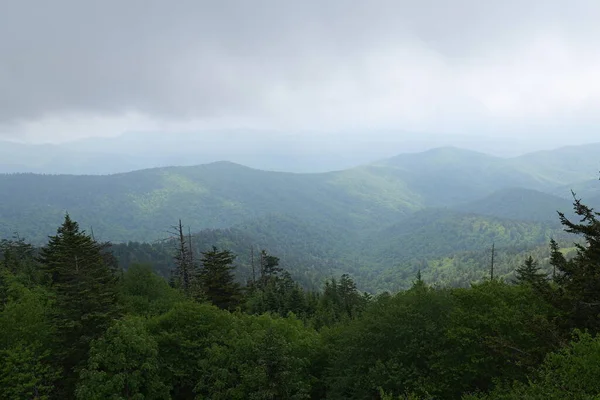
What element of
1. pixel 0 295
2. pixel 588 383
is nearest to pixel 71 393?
pixel 0 295

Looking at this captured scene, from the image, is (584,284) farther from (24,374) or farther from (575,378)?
(24,374)

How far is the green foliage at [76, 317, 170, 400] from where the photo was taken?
66.9 feet

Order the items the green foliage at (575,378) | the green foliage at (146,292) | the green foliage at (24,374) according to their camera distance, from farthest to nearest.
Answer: the green foliage at (146,292) < the green foliage at (24,374) < the green foliage at (575,378)

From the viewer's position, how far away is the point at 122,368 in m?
21.9

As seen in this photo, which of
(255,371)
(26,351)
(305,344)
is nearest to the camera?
(255,371)

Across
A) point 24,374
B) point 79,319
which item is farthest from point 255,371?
point 24,374

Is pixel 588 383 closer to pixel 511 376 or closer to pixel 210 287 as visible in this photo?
pixel 511 376

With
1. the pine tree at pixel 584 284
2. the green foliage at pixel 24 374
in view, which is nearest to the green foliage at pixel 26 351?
the green foliage at pixel 24 374

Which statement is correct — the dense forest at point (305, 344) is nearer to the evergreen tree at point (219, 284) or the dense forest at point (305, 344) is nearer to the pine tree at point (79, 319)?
the pine tree at point (79, 319)

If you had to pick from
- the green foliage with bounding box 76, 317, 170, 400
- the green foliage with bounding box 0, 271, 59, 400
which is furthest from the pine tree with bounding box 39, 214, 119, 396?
the green foliage with bounding box 76, 317, 170, 400

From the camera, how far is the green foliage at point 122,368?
20391 mm

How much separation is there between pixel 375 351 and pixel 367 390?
2.47m

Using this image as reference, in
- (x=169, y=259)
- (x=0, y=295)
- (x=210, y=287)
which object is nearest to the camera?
(x=0, y=295)

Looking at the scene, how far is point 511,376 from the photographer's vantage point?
20.4 m
